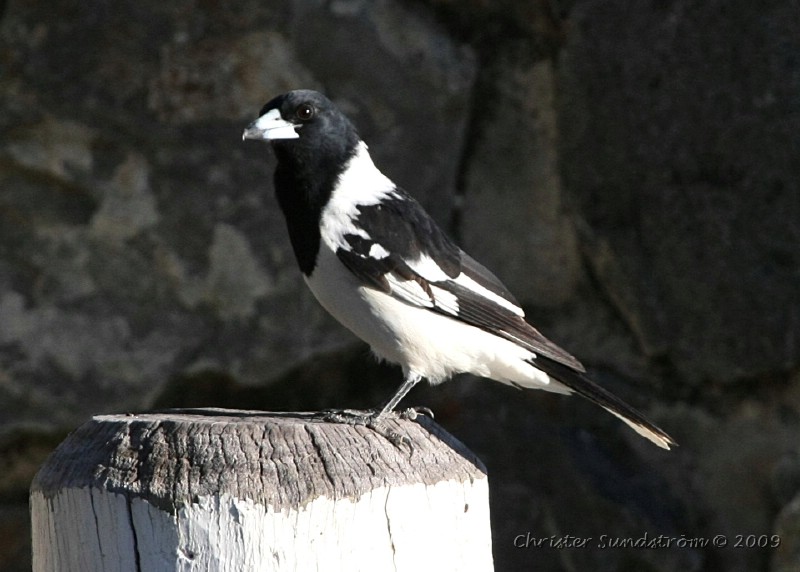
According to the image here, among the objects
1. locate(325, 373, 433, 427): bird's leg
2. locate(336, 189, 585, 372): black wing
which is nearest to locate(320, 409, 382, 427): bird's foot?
locate(325, 373, 433, 427): bird's leg

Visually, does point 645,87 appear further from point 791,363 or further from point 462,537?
point 462,537

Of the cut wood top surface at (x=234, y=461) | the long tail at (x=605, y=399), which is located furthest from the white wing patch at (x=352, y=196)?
the cut wood top surface at (x=234, y=461)

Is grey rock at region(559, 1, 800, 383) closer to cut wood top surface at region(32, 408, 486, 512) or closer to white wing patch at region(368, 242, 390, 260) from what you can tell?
white wing patch at region(368, 242, 390, 260)

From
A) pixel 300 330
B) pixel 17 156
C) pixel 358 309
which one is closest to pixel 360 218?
pixel 358 309

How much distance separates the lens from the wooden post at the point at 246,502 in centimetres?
167

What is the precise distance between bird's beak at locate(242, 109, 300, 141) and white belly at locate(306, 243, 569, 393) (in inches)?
11.5

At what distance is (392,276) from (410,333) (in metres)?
0.14

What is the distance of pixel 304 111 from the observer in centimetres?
275

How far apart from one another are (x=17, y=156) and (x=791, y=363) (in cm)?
206

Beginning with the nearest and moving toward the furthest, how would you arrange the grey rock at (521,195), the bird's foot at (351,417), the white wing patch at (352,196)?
the bird's foot at (351,417) < the white wing patch at (352,196) < the grey rock at (521,195)

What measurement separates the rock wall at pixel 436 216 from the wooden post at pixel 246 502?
1258 millimetres

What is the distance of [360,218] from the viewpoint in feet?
8.86

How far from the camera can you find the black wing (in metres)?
2.63

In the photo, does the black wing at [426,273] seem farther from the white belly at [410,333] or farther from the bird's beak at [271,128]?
the bird's beak at [271,128]
